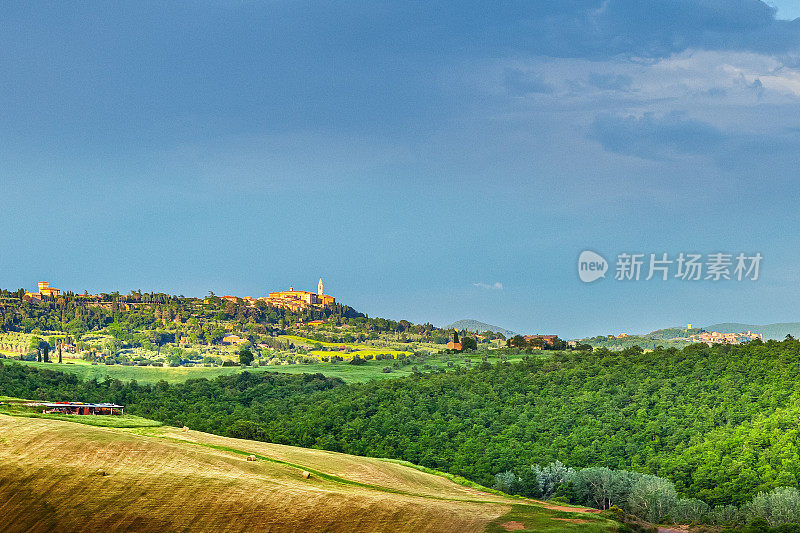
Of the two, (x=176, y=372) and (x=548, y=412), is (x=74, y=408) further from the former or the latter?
(x=176, y=372)

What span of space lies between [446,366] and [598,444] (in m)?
53.4

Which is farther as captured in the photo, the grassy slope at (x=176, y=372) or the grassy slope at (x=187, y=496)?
the grassy slope at (x=176, y=372)

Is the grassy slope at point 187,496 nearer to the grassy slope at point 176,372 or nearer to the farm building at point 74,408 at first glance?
the farm building at point 74,408

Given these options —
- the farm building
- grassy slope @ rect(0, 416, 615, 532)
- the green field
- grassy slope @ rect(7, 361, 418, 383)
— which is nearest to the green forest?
the farm building

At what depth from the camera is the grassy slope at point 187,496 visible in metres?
38.4

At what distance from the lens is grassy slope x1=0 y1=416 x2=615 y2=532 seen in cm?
3844

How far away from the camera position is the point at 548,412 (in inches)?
3844

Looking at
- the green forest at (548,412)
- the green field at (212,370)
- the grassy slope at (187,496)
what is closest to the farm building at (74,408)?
the green forest at (548,412)

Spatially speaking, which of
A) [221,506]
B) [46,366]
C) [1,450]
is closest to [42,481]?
[1,450]

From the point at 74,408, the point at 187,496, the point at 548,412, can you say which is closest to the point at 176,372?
the point at 74,408

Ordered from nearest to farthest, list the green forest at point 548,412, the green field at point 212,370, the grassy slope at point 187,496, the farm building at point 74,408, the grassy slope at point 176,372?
the grassy slope at point 187,496
the farm building at point 74,408
the green forest at point 548,412
the grassy slope at point 176,372
the green field at point 212,370

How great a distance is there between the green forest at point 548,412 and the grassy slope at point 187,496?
35.0 meters

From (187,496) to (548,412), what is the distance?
2536 inches

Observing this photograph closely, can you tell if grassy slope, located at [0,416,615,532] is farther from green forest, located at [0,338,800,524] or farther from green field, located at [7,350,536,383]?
green field, located at [7,350,536,383]
